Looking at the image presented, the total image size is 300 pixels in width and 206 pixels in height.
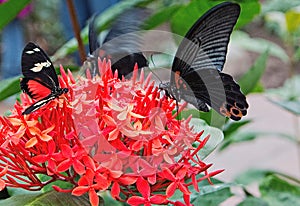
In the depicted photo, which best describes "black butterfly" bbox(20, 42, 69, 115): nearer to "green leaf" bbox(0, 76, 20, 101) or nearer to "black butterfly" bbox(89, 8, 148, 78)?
"black butterfly" bbox(89, 8, 148, 78)

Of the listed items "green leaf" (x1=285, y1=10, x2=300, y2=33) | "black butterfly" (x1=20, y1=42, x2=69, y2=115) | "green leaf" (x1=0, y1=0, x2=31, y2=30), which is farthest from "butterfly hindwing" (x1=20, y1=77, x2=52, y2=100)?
"green leaf" (x1=285, y1=10, x2=300, y2=33)

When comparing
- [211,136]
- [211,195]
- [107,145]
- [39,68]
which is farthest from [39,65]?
Answer: [211,195]

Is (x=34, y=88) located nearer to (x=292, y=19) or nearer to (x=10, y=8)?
(x=10, y=8)

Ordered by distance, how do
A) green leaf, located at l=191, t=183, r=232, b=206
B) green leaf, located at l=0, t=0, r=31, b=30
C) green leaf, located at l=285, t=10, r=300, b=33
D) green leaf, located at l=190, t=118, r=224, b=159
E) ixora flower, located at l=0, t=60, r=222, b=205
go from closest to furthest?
ixora flower, located at l=0, t=60, r=222, b=205 → green leaf, located at l=190, t=118, r=224, b=159 → green leaf, located at l=191, t=183, r=232, b=206 → green leaf, located at l=0, t=0, r=31, b=30 → green leaf, located at l=285, t=10, r=300, b=33

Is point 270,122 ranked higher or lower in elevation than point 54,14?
lower

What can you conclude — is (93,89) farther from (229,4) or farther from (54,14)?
(54,14)

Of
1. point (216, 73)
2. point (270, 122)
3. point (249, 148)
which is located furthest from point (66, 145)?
point (270, 122)

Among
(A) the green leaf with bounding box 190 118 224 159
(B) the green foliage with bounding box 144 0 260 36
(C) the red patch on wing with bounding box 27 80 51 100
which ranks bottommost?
(A) the green leaf with bounding box 190 118 224 159
